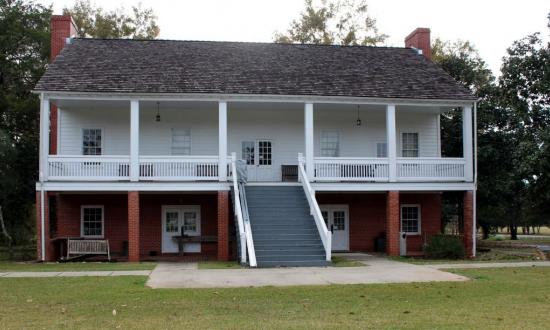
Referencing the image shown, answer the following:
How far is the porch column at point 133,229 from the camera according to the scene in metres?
23.4

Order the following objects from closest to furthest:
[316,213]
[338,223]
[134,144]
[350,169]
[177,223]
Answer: [316,213]
[134,144]
[350,169]
[177,223]
[338,223]

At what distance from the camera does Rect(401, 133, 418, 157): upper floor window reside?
29.1 m

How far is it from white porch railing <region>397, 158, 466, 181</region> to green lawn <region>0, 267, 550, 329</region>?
383 inches

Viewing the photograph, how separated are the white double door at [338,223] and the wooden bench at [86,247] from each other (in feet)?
31.3

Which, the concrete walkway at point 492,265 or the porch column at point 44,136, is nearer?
the concrete walkway at point 492,265

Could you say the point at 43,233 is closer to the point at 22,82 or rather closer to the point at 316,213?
the point at 316,213

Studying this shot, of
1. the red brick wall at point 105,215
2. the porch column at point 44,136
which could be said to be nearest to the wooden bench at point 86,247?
the porch column at point 44,136

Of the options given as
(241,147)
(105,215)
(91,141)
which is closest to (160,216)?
(105,215)

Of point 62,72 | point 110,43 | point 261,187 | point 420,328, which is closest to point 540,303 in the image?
point 420,328

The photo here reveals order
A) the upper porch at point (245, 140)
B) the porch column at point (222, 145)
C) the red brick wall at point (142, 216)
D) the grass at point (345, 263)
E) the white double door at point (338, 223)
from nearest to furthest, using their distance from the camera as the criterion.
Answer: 1. the grass at point (345, 263)
2. the upper porch at point (245, 140)
3. the porch column at point (222, 145)
4. the red brick wall at point (142, 216)
5. the white double door at point (338, 223)

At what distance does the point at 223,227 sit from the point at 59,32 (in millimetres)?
12678

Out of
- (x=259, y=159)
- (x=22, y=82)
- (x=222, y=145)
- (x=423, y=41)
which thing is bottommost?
(x=259, y=159)

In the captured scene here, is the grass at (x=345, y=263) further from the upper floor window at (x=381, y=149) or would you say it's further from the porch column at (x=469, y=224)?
the upper floor window at (x=381, y=149)

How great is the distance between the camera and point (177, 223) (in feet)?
91.2
